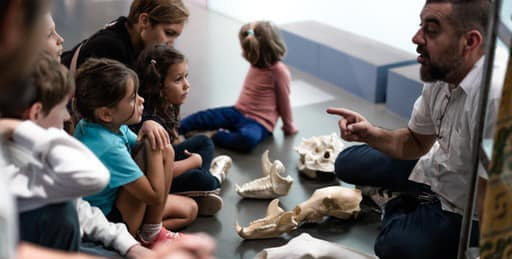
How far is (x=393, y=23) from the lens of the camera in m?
5.24

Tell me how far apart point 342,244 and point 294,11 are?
3547 millimetres

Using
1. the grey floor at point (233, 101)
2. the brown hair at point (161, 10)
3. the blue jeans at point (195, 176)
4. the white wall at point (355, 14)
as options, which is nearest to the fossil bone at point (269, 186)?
the grey floor at point (233, 101)

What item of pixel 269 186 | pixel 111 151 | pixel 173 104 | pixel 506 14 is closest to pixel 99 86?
pixel 111 151

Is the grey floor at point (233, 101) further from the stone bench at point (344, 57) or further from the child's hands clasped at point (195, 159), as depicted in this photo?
the child's hands clasped at point (195, 159)

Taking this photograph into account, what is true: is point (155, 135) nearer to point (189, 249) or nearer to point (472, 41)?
point (472, 41)

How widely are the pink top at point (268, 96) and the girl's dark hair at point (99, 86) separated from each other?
1.58 meters

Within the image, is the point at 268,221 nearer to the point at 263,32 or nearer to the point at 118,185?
the point at 118,185

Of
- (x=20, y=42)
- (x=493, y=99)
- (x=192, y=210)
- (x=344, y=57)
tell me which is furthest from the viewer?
(x=344, y=57)

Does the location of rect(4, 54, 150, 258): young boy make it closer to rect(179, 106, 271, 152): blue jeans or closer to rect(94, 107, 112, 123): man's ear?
rect(94, 107, 112, 123): man's ear

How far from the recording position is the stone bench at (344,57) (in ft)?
15.8

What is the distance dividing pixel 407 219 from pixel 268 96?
148 cm

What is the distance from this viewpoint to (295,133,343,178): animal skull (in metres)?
3.70

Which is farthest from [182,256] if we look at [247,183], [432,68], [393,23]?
[393,23]

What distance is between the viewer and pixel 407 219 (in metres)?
3.01
